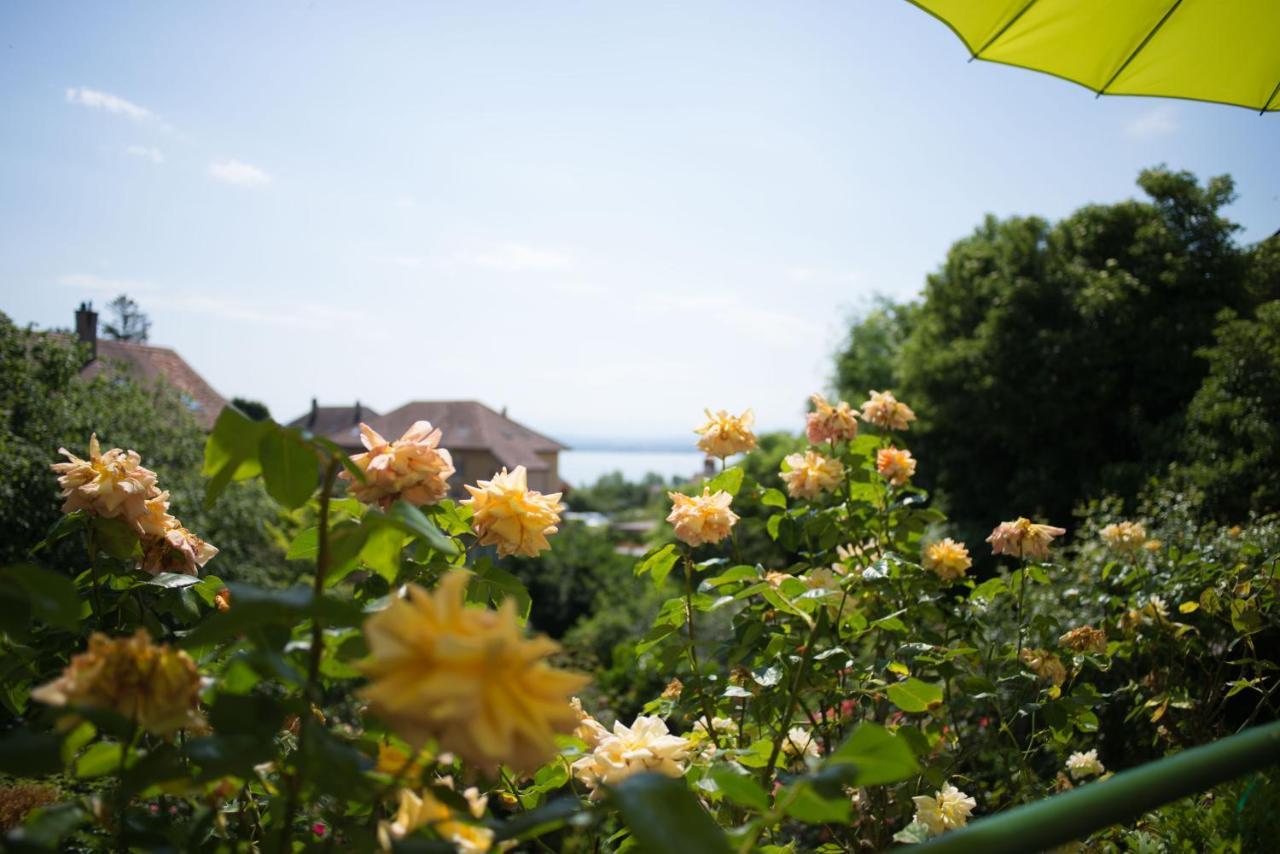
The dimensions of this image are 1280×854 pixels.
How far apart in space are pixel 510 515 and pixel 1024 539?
1.41 metres

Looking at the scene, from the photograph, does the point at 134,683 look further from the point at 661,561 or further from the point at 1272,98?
the point at 1272,98

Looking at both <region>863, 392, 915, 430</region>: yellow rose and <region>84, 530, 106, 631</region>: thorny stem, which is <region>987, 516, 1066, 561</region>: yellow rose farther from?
<region>84, 530, 106, 631</region>: thorny stem

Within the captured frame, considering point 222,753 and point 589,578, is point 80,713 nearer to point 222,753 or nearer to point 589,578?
point 222,753

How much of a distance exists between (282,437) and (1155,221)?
13.1 m

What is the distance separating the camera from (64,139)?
26.9ft

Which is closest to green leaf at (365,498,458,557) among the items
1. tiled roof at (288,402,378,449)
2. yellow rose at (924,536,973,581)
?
yellow rose at (924,536,973,581)

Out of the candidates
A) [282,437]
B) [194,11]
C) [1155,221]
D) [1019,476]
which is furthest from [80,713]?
[1155,221]

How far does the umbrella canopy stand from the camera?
186 cm

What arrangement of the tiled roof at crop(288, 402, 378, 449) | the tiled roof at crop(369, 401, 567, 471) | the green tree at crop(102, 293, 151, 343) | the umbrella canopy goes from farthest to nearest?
1. the tiled roof at crop(288, 402, 378, 449)
2. the green tree at crop(102, 293, 151, 343)
3. the tiled roof at crop(369, 401, 567, 471)
4. the umbrella canopy

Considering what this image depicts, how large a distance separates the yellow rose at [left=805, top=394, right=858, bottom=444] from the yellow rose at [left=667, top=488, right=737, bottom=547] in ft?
2.28

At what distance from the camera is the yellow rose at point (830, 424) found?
2246 mm

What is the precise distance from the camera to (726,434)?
205cm

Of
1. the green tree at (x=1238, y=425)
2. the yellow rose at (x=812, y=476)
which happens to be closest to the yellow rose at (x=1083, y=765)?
the yellow rose at (x=812, y=476)

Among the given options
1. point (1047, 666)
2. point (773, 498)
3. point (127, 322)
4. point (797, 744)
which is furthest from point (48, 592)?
point (127, 322)
